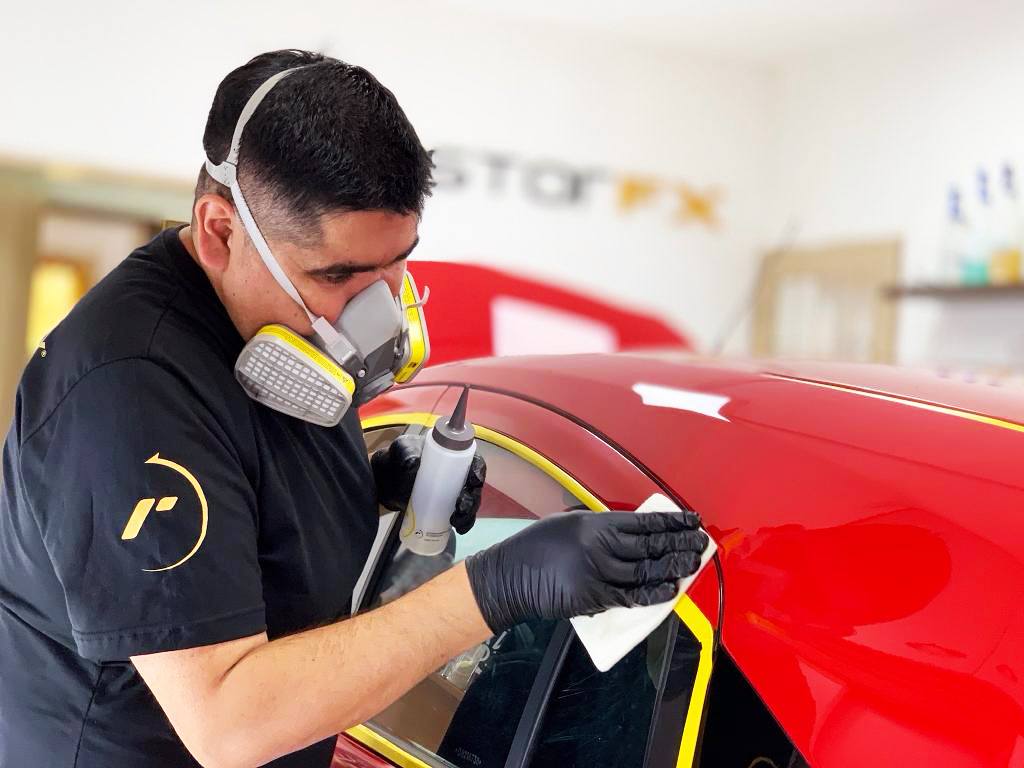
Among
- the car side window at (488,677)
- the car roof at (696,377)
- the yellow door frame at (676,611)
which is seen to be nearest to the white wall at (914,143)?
the car roof at (696,377)

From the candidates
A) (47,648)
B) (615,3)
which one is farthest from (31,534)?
(615,3)

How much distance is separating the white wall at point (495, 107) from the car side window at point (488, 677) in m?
2.94

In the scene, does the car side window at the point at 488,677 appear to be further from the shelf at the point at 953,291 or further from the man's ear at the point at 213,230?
the shelf at the point at 953,291

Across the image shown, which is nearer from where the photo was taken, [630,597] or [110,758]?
[630,597]

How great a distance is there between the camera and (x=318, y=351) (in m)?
1.07

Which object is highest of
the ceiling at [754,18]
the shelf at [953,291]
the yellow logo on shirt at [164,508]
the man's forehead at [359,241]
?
the ceiling at [754,18]

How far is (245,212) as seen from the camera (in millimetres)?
1011

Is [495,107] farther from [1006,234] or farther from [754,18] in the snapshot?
[1006,234]

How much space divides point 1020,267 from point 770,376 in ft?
12.0

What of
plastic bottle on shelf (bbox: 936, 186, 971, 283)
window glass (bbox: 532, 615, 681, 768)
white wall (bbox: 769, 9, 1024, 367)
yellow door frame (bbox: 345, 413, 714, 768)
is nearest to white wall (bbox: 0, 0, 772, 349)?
white wall (bbox: 769, 9, 1024, 367)

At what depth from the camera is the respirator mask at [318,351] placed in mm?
1018

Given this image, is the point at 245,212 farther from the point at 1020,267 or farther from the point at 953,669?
the point at 1020,267

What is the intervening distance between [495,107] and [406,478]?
14.3 feet

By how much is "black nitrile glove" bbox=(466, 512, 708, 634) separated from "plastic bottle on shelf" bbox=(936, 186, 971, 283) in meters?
4.18
